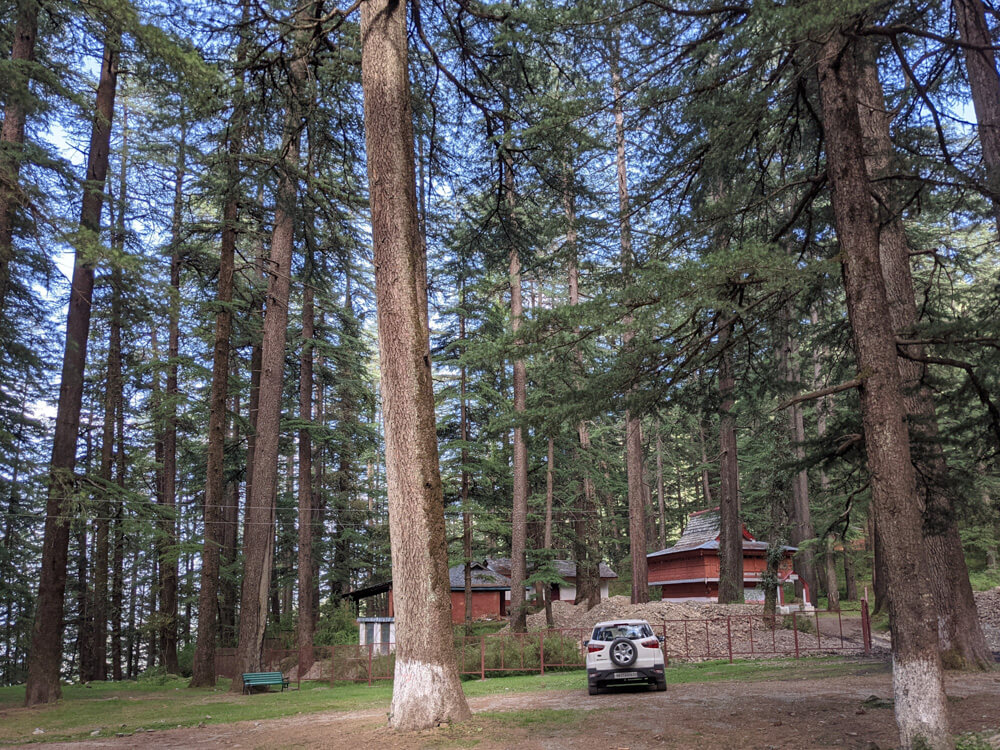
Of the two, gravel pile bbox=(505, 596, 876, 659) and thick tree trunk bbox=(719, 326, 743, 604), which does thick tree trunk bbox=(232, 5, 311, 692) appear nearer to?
gravel pile bbox=(505, 596, 876, 659)

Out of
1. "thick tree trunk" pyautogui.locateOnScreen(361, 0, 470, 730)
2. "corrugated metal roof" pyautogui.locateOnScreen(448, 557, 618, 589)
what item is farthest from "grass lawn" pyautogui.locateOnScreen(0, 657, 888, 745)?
"corrugated metal roof" pyautogui.locateOnScreen(448, 557, 618, 589)

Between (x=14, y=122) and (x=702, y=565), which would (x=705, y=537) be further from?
(x=14, y=122)

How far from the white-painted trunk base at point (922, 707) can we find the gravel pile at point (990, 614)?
15326mm

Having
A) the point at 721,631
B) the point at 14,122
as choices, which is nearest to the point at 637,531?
the point at 721,631

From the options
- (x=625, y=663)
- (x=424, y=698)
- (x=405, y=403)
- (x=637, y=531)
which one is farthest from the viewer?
(x=637, y=531)

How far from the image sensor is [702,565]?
33.2 metres

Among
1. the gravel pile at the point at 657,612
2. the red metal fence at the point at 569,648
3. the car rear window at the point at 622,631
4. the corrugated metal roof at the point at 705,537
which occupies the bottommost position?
the red metal fence at the point at 569,648

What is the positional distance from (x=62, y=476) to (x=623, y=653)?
1167cm

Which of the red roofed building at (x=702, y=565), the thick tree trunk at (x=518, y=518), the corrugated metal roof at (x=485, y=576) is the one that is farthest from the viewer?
the corrugated metal roof at (x=485, y=576)

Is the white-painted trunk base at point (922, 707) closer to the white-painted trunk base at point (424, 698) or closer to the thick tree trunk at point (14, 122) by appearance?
the white-painted trunk base at point (424, 698)

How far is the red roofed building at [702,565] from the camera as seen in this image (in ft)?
106

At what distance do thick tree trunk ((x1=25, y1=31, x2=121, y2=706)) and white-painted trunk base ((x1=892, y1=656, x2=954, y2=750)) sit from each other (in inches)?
550

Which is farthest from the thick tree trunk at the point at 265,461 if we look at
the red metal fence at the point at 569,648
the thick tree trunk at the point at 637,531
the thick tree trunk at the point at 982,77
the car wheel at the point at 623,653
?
the thick tree trunk at the point at 982,77

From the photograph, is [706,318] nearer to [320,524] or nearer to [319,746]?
[319,746]
